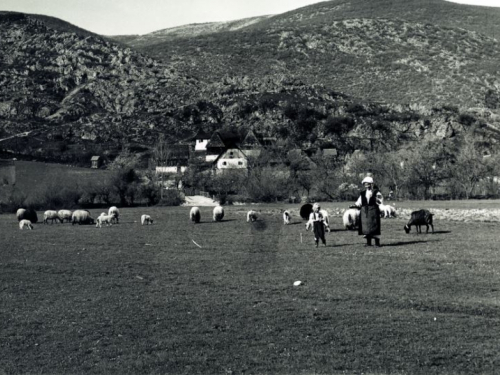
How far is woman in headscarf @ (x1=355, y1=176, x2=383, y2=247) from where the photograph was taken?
20.8 m

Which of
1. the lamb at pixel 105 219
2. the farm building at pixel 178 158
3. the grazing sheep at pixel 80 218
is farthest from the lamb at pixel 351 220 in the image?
the farm building at pixel 178 158

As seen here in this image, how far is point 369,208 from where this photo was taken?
21.1 meters

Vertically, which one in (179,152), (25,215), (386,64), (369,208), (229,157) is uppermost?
(386,64)

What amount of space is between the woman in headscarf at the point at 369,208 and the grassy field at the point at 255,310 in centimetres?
83

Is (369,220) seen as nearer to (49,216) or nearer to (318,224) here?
(318,224)

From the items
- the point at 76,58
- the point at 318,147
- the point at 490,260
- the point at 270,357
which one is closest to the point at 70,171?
the point at 318,147

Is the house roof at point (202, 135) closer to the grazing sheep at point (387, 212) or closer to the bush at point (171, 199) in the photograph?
the bush at point (171, 199)

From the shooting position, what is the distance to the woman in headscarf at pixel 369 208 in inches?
819

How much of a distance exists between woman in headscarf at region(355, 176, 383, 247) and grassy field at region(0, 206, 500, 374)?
828 millimetres

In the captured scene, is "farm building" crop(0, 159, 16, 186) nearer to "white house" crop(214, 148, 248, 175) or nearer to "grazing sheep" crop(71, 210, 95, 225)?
"grazing sheep" crop(71, 210, 95, 225)

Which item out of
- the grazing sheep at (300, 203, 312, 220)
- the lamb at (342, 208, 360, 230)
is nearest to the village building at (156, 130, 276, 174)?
the grazing sheep at (300, 203, 312, 220)

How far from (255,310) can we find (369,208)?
9.86 m

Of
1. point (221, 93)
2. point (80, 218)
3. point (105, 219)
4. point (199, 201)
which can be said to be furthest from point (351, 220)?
point (221, 93)

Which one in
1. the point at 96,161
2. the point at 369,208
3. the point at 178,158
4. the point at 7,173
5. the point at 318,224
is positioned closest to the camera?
the point at 369,208
